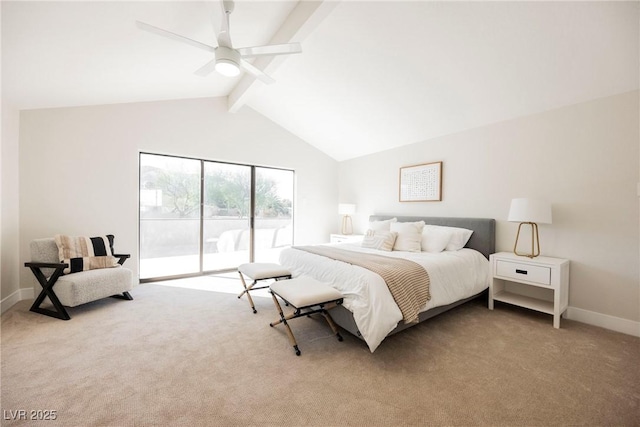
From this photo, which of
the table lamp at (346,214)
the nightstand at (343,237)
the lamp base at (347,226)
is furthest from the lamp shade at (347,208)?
the nightstand at (343,237)

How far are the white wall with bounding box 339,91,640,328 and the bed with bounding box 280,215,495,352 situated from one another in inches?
10.2

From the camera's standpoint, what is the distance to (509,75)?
9.05 feet

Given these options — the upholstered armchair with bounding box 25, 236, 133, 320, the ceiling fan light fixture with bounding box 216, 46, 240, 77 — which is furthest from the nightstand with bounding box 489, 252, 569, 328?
the upholstered armchair with bounding box 25, 236, 133, 320

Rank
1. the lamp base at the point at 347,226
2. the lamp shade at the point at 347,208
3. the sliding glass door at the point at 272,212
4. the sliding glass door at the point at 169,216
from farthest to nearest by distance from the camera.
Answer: the lamp base at the point at 347,226 < the lamp shade at the point at 347,208 < the sliding glass door at the point at 272,212 < the sliding glass door at the point at 169,216

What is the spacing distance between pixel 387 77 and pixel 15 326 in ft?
15.6

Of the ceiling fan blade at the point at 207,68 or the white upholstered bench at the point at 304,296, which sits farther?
the ceiling fan blade at the point at 207,68

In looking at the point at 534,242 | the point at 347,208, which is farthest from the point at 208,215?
the point at 534,242

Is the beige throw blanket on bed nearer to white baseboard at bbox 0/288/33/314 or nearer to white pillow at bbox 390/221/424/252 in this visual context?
white pillow at bbox 390/221/424/252

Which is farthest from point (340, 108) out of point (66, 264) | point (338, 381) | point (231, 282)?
point (66, 264)

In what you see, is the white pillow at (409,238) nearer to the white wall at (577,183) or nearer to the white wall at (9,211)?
the white wall at (577,183)

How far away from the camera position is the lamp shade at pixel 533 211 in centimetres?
279

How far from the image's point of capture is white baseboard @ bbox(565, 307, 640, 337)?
8.25ft

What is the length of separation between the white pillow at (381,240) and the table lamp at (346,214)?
1.72m

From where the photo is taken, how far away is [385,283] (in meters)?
2.15
